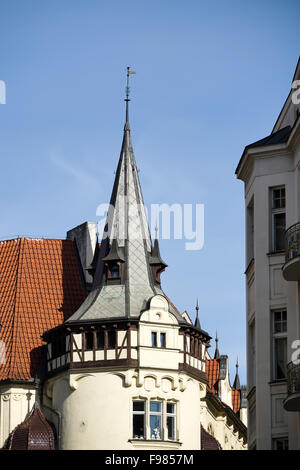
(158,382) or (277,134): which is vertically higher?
(277,134)

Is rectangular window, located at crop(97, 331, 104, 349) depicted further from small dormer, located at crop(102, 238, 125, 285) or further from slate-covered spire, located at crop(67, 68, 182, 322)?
small dormer, located at crop(102, 238, 125, 285)

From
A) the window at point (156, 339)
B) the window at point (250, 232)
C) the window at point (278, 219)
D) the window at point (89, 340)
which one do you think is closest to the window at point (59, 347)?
the window at point (89, 340)

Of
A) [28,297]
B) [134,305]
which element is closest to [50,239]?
[28,297]

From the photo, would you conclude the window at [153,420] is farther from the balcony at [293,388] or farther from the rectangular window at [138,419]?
the balcony at [293,388]

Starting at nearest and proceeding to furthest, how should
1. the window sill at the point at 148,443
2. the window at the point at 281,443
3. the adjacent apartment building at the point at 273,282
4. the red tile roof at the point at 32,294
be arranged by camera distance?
the adjacent apartment building at the point at 273,282, the window at the point at 281,443, the window sill at the point at 148,443, the red tile roof at the point at 32,294

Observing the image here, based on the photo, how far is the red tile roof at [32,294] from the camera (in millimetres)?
66312

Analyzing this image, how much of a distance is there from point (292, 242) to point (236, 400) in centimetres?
4489

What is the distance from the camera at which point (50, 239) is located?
73562mm

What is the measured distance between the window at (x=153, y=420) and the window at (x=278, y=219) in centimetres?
2316

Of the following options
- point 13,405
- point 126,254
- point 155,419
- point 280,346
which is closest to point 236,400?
point 126,254

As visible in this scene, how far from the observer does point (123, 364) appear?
200 feet
